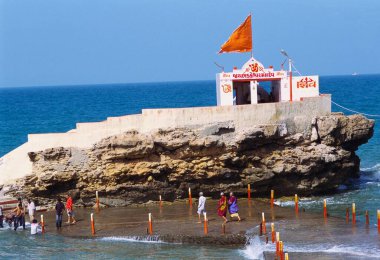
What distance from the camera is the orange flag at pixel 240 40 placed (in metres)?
41.5

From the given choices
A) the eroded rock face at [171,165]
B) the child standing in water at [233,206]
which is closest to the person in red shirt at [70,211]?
the eroded rock face at [171,165]

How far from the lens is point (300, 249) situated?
2856 cm

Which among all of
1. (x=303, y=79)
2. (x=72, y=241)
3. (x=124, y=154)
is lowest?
(x=72, y=241)

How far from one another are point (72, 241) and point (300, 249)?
920cm

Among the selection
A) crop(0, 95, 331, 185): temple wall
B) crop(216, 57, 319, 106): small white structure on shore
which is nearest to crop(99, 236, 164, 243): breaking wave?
crop(0, 95, 331, 185): temple wall

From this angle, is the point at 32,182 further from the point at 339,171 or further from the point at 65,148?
the point at 339,171

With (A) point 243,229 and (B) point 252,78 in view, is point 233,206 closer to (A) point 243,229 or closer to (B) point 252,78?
(A) point 243,229

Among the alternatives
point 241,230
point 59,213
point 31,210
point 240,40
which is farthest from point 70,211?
point 240,40

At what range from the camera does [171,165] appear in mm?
37594

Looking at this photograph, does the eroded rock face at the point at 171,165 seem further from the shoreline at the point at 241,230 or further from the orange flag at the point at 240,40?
the orange flag at the point at 240,40

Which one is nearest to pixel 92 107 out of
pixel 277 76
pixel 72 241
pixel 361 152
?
pixel 361 152

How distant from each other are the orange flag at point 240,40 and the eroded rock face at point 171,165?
537cm

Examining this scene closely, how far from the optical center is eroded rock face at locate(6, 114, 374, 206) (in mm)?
37312

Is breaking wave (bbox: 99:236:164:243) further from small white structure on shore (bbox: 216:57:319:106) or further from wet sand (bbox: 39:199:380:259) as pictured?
small white structure on shore (bbox: 216:57:319:106)
